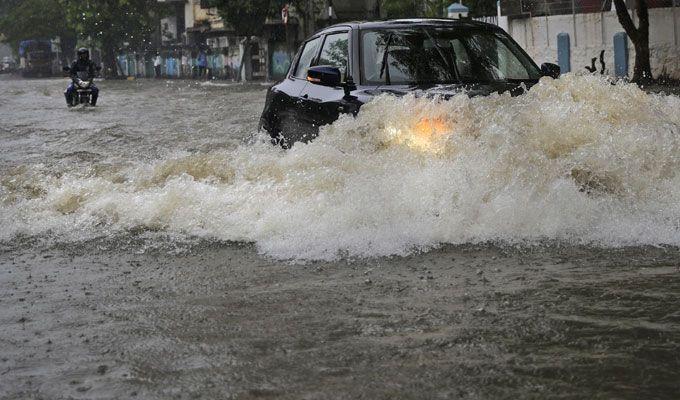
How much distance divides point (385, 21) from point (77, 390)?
233 inches

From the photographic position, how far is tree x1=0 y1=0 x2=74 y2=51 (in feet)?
302

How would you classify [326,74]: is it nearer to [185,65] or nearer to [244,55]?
[244,55]

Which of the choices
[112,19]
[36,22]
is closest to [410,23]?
[112,19]

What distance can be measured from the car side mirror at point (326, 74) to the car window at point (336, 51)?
14.8 inches

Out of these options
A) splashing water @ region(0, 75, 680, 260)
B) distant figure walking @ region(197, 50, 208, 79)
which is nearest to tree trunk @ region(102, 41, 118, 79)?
distant figure walking @ region(197, 50, 208, 79)

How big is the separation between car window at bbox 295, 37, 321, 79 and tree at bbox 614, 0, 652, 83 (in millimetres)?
18429

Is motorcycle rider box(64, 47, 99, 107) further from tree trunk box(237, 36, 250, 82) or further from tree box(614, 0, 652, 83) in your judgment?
tree trunk box(237, 36, 250, 82)

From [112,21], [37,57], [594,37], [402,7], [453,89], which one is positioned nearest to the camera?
[453,89]

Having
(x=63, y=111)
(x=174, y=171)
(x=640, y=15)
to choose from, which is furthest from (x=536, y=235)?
(x=63, y=111)

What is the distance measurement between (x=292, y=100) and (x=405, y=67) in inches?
58.3

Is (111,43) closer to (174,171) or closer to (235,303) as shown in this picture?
(174,171)

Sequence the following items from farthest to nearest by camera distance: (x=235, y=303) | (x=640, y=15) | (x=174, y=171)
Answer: (x=640, y=15) < (x=174, y=171) < (x=235, y=303)

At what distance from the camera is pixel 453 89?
8.48m

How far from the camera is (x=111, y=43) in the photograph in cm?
8012
